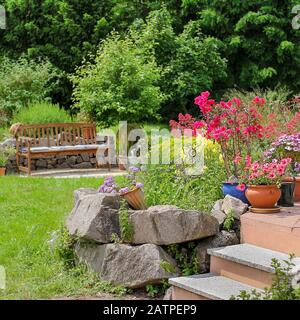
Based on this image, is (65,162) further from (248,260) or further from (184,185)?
(248,260)

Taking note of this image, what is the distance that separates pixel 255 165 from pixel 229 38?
1283 centimetres

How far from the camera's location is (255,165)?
4.83 m

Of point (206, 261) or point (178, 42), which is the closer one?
point (206, 261)

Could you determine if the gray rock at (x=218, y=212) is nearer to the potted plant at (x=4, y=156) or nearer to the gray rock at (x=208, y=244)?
the gray rock at (x=208, y=244)

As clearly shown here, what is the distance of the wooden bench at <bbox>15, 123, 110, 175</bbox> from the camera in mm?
9828

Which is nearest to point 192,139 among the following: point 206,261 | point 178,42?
point 206,261

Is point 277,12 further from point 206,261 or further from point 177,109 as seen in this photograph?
point 206,261

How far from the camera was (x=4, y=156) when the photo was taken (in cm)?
942

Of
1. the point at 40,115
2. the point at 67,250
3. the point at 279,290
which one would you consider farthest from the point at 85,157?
the point at 279,290

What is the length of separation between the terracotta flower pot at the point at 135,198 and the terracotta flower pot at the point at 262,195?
2.76 ft

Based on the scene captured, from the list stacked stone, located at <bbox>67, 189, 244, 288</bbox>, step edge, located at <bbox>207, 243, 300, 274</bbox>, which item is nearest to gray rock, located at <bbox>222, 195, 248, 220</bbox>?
stacked stone, located at <bbox>67, 189, 244, 288</bbox>

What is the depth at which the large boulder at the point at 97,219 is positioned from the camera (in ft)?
15.4

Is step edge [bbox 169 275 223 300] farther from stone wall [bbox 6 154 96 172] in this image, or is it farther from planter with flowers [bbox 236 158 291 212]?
stone wall [bbox 6 154 96 172]

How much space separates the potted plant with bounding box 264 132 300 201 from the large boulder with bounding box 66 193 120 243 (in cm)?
150
